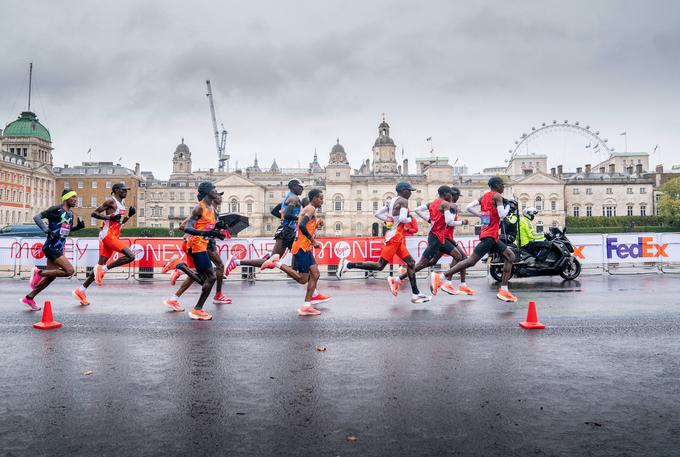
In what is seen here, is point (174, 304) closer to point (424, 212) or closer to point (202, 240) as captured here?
point (202, 240)

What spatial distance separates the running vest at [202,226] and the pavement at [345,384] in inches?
46.5

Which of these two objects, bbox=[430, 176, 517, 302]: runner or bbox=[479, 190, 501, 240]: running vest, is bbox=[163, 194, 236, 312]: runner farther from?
bbox=[479, 190, 501, 240]: running vest

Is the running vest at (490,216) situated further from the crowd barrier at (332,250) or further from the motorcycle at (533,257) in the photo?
the crowd barrier at (332,250)

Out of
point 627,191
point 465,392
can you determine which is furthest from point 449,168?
point 465,392

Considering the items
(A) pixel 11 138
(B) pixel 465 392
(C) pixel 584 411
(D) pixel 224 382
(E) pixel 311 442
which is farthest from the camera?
(A) pixel 11 138

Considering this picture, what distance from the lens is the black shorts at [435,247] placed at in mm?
10205

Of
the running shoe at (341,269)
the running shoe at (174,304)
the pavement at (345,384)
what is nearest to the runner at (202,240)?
the pavement at (345,384)

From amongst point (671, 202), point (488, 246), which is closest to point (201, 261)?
point (488, 246)

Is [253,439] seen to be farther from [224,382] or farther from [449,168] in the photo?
[449,168]

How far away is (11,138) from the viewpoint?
106 meters

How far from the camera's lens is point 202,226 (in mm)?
8516

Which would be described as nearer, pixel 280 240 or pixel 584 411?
pixel 584 411

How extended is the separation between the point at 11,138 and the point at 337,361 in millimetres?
124067

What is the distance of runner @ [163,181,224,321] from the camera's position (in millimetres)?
8016
